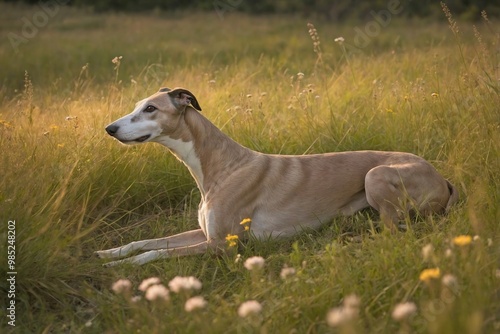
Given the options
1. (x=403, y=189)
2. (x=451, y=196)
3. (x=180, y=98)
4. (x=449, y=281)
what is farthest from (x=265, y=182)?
(x=449, y=281)

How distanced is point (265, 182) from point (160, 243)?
36.8 inches

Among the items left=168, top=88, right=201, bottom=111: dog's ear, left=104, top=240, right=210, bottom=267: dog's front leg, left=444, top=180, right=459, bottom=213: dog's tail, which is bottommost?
left=104, top=240, right=210, bottom=267: dog's front leg

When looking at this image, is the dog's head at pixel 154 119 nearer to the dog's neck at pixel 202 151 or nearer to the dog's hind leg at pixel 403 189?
the dog's neck at pixel 202 151

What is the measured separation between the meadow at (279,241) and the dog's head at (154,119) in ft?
1.43

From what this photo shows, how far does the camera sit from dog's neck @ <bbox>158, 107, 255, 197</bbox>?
16.4 ft

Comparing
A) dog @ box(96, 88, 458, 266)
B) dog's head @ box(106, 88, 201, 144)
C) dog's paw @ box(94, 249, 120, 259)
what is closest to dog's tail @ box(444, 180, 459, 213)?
dog @ box(96, 88, 458, 266)

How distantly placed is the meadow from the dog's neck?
568 millimetres

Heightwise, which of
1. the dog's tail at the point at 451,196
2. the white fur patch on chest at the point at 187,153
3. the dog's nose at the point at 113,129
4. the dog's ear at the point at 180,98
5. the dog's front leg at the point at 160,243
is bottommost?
the dog's front leg at the point at 160,243

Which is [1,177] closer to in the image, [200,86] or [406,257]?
[406,257]

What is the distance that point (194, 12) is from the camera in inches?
947

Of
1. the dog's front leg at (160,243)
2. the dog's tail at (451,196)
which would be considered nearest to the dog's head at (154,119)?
the dog's front leg at (160,243)

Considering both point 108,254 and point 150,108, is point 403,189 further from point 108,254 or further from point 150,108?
point 108,254

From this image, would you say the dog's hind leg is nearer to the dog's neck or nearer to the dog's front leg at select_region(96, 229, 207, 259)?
the dog's neck

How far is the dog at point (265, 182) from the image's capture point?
4.82 meters
